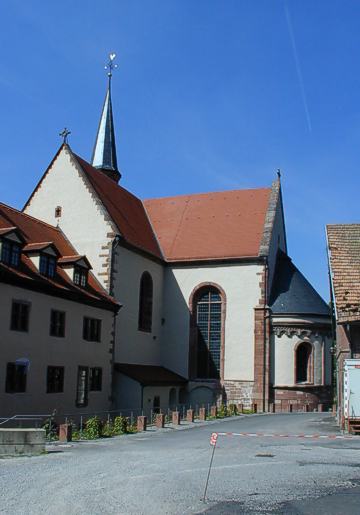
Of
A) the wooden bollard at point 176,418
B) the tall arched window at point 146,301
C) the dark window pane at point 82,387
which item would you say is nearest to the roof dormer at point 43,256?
the dark window pane at point 82,387

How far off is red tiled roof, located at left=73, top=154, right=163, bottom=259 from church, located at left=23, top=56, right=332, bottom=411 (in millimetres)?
124

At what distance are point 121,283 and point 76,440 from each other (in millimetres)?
14581

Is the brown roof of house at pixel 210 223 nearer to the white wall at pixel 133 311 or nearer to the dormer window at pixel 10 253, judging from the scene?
the white wall at pixel 133 311

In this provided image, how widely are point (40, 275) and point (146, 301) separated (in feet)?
40.3

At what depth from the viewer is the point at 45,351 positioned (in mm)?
A: 25547

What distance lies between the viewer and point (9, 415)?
23.3 metres

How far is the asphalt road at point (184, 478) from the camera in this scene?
975 cm

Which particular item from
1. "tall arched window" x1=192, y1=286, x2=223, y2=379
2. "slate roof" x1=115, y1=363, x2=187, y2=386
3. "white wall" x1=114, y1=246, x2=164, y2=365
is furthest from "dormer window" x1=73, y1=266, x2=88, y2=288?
"tall arched window" x1=192, y1=286, x2=223, y2=379

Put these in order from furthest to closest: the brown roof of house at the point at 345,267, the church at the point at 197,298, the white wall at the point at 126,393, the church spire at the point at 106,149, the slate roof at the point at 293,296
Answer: the church spire at the point at 106,149
the slate roof at the point at 293,296
the church at the point at 197,298
the white wall at the point at 126,393
the brown roof of house at the point at 345,267

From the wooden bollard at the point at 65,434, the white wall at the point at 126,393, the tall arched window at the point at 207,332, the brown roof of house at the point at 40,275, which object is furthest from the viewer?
the tall arched window at the point at 207,332

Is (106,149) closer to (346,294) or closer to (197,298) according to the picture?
(197,298)

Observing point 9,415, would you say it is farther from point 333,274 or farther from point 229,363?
point 229,363

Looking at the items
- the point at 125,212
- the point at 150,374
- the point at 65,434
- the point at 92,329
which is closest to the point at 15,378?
the point at 65,434

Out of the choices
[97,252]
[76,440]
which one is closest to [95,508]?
[76,440]
